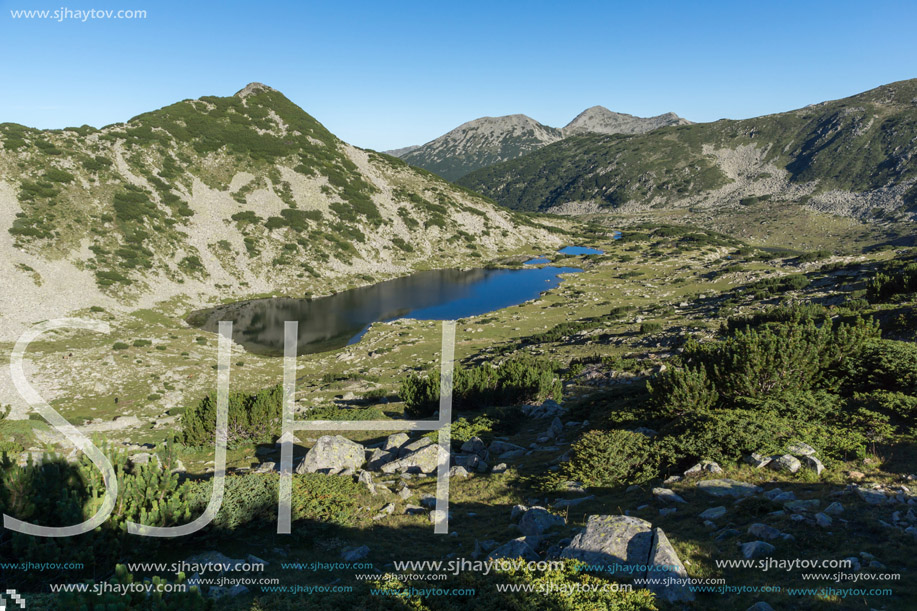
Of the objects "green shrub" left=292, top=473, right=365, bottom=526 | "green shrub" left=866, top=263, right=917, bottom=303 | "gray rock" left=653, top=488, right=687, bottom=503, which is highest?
"green shrub" left=866, top=263, right=917, bottom=303

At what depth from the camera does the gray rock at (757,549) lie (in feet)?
24.8

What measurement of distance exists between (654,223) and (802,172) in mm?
76765

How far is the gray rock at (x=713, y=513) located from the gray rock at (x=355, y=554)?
23.3 feet

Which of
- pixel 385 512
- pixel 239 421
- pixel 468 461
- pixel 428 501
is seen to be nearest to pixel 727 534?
pixel 428 501

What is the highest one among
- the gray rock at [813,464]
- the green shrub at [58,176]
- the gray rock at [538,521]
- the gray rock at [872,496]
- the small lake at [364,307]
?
the green shrub at [58,176]

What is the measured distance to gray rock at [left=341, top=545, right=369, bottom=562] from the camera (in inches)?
379

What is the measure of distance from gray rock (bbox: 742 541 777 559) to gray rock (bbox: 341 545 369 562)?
7316mm

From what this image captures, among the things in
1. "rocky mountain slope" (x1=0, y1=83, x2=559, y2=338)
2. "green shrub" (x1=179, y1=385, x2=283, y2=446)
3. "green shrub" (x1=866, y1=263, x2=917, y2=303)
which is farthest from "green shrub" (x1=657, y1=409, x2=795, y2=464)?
"rocky mountain slope" (x1=0, y1=83, x2=559, y2=338)

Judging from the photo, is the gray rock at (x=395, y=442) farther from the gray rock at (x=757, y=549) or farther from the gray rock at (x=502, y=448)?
the gray rock at (x=757, y=549)

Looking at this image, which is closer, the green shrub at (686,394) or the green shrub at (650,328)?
the green shrub at (686,394)

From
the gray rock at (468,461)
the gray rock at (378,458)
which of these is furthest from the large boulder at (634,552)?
the gray rock at (378,458)

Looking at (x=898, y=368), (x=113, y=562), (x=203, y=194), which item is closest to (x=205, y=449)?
(x=113, y=562)

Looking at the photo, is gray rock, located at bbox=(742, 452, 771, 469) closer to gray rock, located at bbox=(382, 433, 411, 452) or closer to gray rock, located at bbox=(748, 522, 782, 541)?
gray rock, located at bbox=(748, 522, 782, 541)

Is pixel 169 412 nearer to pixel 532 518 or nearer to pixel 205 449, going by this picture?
pixel 205 449
